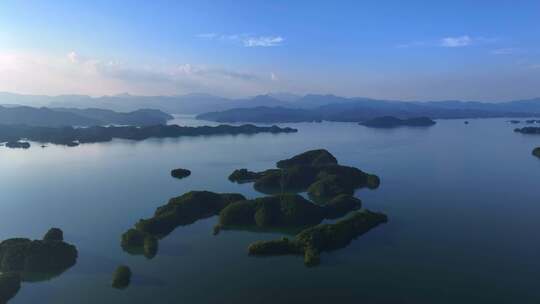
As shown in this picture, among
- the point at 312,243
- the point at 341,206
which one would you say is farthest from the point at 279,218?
the point at 341,206

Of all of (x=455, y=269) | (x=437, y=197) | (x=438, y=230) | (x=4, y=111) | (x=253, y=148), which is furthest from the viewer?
(x=4, y=111)

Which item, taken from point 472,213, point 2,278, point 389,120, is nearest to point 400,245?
point 472,213

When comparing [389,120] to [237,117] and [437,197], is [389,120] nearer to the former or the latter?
[237,117]

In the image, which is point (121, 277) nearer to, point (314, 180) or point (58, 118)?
point (314, 180)

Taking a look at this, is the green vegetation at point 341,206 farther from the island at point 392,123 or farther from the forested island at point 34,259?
the island at point 392,123

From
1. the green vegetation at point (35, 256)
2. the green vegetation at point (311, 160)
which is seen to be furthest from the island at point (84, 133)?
the green vegetation at point (35, 256)
